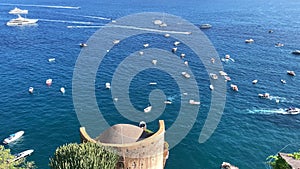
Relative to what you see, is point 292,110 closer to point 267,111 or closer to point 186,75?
point 267,111

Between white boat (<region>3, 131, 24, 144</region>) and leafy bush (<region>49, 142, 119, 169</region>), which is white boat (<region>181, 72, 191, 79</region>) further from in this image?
leafy bush (<region>49, 142, 119, 169</region>)

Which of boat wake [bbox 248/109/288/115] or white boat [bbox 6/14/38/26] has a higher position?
white boat [bbox 6/14/38/26]

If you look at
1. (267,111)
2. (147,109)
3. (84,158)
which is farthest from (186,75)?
(84,158)

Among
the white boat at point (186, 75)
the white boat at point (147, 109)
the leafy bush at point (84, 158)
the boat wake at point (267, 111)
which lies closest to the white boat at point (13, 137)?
the white boat at point (147, 109)

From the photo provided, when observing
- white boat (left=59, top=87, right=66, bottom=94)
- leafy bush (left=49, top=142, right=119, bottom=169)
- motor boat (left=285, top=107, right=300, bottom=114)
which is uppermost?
white boat (left=59, top=87, right=66, bottom=94)

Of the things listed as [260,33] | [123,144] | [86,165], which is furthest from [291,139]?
[260,33]

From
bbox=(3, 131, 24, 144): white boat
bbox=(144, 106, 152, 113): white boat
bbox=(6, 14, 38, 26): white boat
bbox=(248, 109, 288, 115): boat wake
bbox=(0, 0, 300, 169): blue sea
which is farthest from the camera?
bbox=(6, 14, 38, 26): white boat

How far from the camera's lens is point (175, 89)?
243 ft

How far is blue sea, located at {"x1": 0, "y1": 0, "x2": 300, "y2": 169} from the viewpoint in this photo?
54.1 metres

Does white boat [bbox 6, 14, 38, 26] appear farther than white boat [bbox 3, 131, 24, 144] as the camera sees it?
Yes

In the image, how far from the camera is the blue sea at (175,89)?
177ft

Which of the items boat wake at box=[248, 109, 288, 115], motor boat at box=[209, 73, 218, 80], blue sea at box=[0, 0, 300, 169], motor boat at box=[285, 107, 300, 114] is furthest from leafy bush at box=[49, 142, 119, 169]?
motor boat at box=[209, 73, 218, 80]

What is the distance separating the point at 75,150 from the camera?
3041cm

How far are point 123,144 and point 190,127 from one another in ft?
94.3
